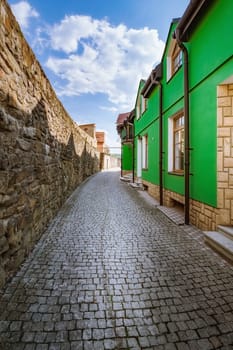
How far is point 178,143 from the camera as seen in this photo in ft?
17.2

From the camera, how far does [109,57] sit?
10.3 meters

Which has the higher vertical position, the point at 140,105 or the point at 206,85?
the point at 140,105

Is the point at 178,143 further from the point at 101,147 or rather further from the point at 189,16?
the point at 101,147

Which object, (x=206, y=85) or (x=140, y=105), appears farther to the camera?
(x=140, y=105)

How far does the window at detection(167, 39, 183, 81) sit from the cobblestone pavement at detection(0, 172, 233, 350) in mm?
4722

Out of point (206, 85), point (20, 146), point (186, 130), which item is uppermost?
point (206, 85)

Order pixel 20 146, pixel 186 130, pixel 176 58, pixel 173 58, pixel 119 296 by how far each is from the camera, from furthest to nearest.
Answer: pixel 173 58, pixel 176 58, pixel 186 130, pixel 20 146, pixel 119 296

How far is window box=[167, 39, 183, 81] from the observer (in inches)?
201

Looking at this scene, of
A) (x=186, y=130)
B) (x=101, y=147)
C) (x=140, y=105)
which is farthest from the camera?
(x=101, y=147)

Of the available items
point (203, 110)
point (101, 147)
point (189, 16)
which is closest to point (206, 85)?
point (203, 110)

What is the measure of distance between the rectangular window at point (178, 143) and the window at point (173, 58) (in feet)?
4.53

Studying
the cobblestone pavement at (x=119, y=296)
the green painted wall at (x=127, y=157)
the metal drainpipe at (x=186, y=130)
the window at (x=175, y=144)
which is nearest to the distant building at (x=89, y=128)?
the green painted wall at (x=127, y=157)

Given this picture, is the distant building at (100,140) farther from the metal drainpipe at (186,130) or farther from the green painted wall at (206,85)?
the metal drainpipe at (186,130)

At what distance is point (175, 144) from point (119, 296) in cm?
454
